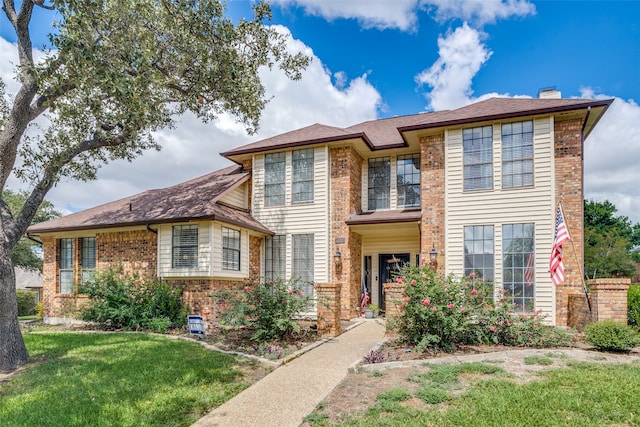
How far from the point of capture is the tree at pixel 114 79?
7207 mm

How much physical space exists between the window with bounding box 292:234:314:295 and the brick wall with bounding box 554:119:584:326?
23.6 ft

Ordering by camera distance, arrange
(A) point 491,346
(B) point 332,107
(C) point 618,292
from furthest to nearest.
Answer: (B) point 332,107
(C) point 618,292
(A) point 491,346

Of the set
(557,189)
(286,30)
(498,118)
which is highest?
(286,30)

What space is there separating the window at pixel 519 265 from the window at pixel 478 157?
1.47 meters

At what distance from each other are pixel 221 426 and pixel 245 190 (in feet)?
34.3

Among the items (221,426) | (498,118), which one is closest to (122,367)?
(221,426)

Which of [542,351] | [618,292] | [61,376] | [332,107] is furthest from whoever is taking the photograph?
[332,107]

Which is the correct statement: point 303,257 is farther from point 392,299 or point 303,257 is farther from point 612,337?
point 612,337

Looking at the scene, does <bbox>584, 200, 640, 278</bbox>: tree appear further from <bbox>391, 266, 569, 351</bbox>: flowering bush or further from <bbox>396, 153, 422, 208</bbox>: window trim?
<bbox>391, 266, 569, 351</bbox>: flowering bush

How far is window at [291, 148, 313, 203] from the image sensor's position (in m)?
13.6

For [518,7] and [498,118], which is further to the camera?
[498,118]

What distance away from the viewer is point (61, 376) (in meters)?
6.35

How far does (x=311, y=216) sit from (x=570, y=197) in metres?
7.57

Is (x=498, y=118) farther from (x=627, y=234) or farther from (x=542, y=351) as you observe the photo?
(x=627, y=234)
